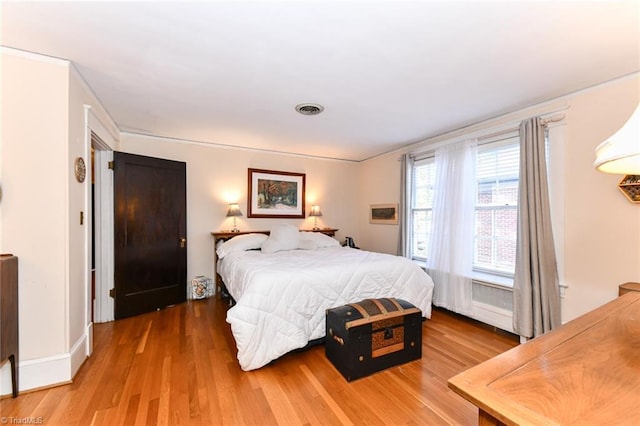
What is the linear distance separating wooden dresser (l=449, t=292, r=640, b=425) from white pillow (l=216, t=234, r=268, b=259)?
127 inches

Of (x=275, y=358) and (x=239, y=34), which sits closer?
(x=239, y=34)

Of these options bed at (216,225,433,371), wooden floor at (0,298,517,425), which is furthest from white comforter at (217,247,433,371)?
wooden floor at (0,298,517,425)

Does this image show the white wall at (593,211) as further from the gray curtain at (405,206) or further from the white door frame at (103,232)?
the white door frame at (103,232)

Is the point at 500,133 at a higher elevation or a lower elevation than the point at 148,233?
higher

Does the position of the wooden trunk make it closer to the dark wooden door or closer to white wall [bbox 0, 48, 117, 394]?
white wall [bbox 0, 48, 117, 394]

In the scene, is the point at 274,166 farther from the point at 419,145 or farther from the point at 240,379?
the point at 240,379

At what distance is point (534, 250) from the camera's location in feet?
8.34

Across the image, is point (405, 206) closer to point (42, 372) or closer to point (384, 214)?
point (384, 214)

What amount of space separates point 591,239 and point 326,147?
3271mm

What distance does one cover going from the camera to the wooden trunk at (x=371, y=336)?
6.70 ft

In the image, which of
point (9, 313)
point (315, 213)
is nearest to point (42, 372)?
point (9, 313)

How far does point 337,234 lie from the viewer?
17.2 ft

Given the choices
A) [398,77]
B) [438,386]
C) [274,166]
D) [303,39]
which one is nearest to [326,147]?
[274,166]

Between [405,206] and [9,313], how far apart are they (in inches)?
161
